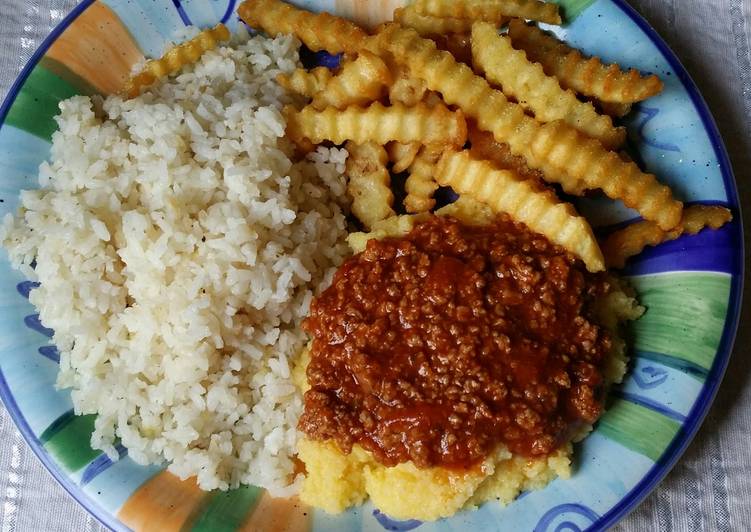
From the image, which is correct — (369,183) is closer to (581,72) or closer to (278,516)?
(581,72)

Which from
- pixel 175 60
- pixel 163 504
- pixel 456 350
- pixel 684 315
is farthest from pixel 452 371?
pixel 175 60

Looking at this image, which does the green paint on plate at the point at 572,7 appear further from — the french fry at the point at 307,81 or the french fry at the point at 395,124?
the french fry at the point at 307,81

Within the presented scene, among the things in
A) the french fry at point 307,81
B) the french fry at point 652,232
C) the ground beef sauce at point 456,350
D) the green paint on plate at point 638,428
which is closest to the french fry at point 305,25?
the french fry at point 307,81

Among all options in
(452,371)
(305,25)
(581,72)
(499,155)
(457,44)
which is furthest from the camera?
(305,25)

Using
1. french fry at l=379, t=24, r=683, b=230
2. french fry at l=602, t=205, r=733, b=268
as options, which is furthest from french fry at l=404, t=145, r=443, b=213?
french fry at l=602, t=205, r=733, b=268

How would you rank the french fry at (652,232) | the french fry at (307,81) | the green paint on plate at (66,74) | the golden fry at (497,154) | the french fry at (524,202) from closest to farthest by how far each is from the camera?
the french fry at (524,202) → the french fry at (652,232) → the golden fry at (497,154) → the french fry at (307,81) → the green paint on plate at (66,74)

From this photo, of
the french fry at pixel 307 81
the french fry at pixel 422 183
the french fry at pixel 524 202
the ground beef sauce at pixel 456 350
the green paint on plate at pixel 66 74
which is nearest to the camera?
the ground beef sauce at pixel 456 350

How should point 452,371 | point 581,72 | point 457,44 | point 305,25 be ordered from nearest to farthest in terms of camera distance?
point 452,371 < point 581,72 < point 457,44 < point 305,25
